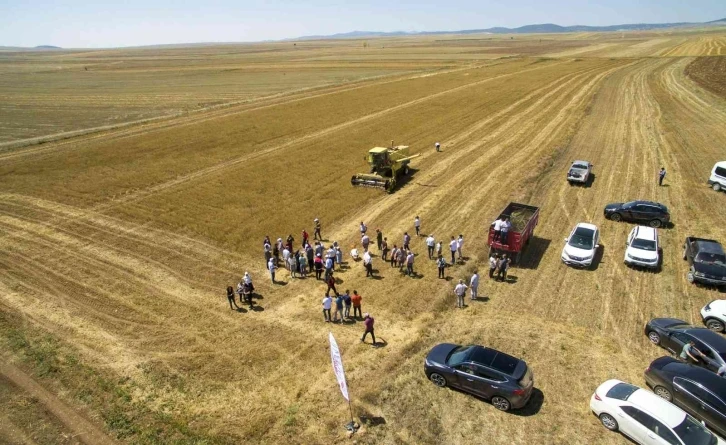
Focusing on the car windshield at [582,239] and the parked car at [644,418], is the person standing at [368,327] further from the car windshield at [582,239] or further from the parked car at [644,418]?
the car windshield at [582,239]

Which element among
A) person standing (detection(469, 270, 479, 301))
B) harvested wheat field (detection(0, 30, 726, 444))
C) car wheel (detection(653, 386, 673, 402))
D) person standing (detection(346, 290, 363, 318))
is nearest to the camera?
car wheel (detection(653, 386, 673, 402))

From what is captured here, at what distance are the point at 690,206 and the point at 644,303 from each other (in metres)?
12.9

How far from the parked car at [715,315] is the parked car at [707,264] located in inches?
88.7

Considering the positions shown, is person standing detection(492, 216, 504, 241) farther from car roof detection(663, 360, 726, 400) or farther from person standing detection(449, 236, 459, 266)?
car roof detection(663, 360, 726, 400)

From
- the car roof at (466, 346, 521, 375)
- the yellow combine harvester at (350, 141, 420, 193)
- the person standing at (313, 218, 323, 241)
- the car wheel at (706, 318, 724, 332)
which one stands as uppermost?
the yellow combine harvester at (350, 141, 420, 193)

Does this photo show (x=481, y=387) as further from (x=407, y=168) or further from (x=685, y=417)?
(x=407, y=168)

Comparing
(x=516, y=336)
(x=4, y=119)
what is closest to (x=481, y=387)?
(x=516, y=336)

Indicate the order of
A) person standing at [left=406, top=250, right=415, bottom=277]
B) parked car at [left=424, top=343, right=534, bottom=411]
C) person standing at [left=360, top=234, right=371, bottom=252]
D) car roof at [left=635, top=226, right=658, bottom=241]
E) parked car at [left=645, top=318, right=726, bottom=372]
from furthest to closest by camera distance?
1. person standing at [left=360, top=234, right=371, bottom=252]
2. car roof at [left=635, top=226, right=658, bottom=241]
3. person standing at [left=406, top=250, right=415, bottom=277]
4. parked car at [left=645, top=318, right=726, bottom=372]
5. parked car at [left=424, top=343, right=534, bottom=411]

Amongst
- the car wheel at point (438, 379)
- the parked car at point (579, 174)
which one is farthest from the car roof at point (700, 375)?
the parked car at point (579, 174)

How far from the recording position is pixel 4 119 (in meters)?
56.0

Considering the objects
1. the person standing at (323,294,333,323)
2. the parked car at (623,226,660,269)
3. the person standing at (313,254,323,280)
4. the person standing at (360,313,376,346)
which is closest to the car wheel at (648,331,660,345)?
the parked car at (623,226,660,269)

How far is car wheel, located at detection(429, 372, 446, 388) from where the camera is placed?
13.6 m

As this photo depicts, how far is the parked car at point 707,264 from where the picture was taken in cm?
1806

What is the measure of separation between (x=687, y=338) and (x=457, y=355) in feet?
24.5
